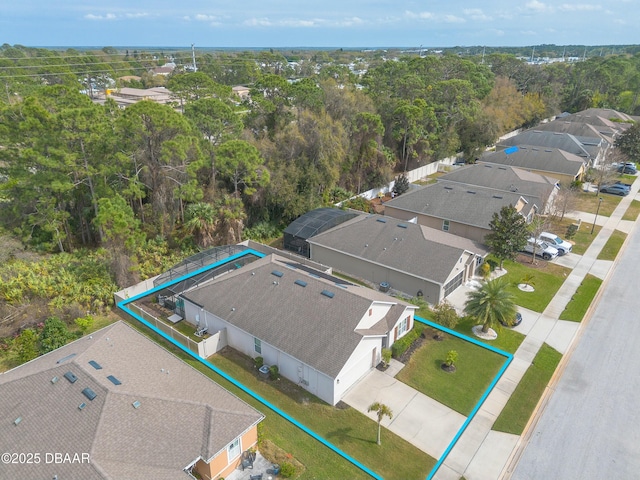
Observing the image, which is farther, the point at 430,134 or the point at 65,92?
the point at 430,134

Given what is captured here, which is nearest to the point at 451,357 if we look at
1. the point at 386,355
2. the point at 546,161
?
the point at 386,355

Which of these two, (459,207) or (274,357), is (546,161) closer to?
(459,207)

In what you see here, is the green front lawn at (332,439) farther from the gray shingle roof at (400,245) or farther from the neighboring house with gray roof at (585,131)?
the neighboring house with gray roof at (585,131)

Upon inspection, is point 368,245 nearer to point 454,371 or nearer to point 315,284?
point 315,284

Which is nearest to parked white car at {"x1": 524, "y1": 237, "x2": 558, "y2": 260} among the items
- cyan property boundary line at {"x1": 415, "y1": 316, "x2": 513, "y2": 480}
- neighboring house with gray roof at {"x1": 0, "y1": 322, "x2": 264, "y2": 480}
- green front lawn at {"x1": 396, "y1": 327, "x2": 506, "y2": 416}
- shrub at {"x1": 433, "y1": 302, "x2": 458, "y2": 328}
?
shrub at {"x1": 433, "y1": 302, "x2": 458, "y2": 328}

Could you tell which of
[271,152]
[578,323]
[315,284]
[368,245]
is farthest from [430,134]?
[315,284]

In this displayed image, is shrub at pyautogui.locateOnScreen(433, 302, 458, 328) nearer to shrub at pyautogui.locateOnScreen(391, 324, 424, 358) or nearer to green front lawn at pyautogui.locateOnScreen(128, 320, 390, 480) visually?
shrub at pyautogui.locateOnScreen(391, 324, 424, 358)

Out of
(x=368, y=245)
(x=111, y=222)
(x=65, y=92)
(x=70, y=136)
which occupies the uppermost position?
(x=65, y=92)
